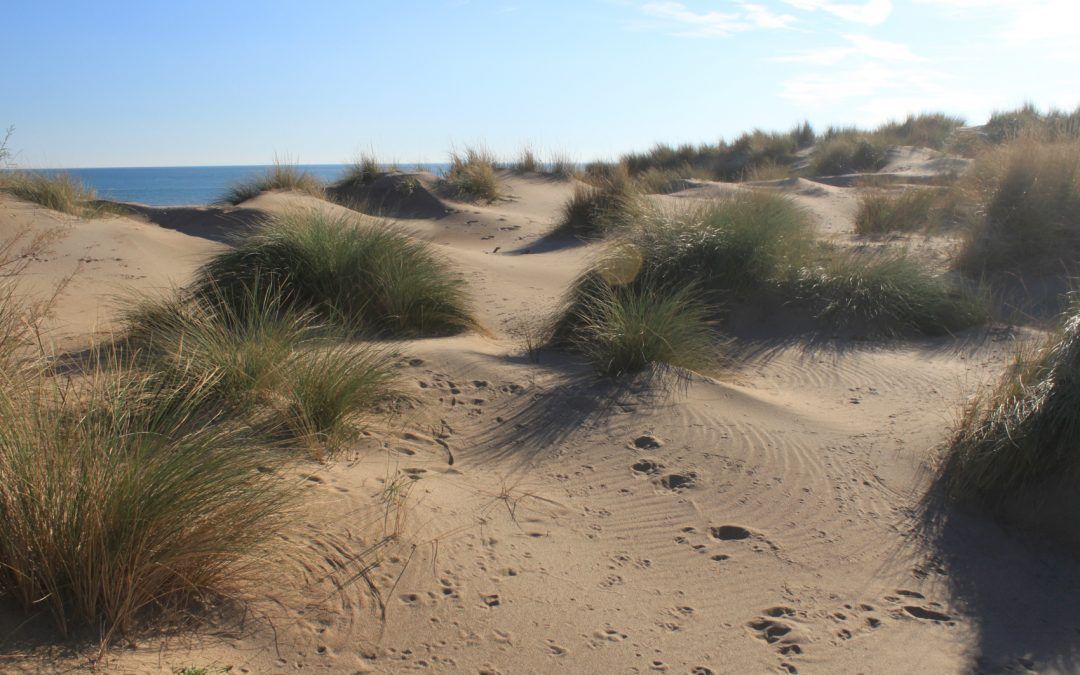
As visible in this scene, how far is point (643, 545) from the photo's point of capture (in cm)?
388

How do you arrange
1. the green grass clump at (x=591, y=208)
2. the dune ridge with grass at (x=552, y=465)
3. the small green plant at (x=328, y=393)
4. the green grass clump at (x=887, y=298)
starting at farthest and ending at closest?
the green grass clump at (x=591, y=208) < the green grass clump at (x=887, y=298) < the small green plant at (x=328, y=393) < the dune ridge with grass at (x=552, y=465)

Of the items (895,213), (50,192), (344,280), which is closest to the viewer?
(344,280)

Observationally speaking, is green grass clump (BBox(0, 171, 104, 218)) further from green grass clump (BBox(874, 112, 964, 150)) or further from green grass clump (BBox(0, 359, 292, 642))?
green grass clump (BBox(874, 112, 964, 150))

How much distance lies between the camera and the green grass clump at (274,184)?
Result: 16797mm

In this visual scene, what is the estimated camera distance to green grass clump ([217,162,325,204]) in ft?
55.1

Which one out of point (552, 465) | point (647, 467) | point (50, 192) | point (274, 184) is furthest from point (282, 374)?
point (274, 184)

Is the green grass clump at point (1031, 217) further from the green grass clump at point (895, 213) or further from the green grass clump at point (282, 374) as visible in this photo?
the green grass clump at point (282, 374)

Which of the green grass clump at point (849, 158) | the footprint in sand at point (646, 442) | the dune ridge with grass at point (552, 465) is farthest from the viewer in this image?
the green grass clump at point (849, 158)

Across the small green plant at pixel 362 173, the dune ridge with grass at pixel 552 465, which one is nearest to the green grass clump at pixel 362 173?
the small green plant at pixel 362 173

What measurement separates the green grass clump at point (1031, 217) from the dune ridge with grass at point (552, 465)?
0.75ft

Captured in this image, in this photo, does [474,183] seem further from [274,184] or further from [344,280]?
[344,280]

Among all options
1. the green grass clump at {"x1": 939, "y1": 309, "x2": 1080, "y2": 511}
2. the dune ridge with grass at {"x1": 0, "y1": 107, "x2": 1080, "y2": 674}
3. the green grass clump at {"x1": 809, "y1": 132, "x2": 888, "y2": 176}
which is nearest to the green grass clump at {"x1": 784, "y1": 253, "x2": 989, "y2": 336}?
the dune ridge with grass at {"x1": 0, "y1": 107, "x2": 1080, "y2": 674}

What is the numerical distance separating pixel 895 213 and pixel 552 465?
885 centimetres

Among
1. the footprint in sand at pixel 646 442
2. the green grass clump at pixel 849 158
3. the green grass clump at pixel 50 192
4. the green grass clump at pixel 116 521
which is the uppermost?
the green grass clump at pixel 849 158
